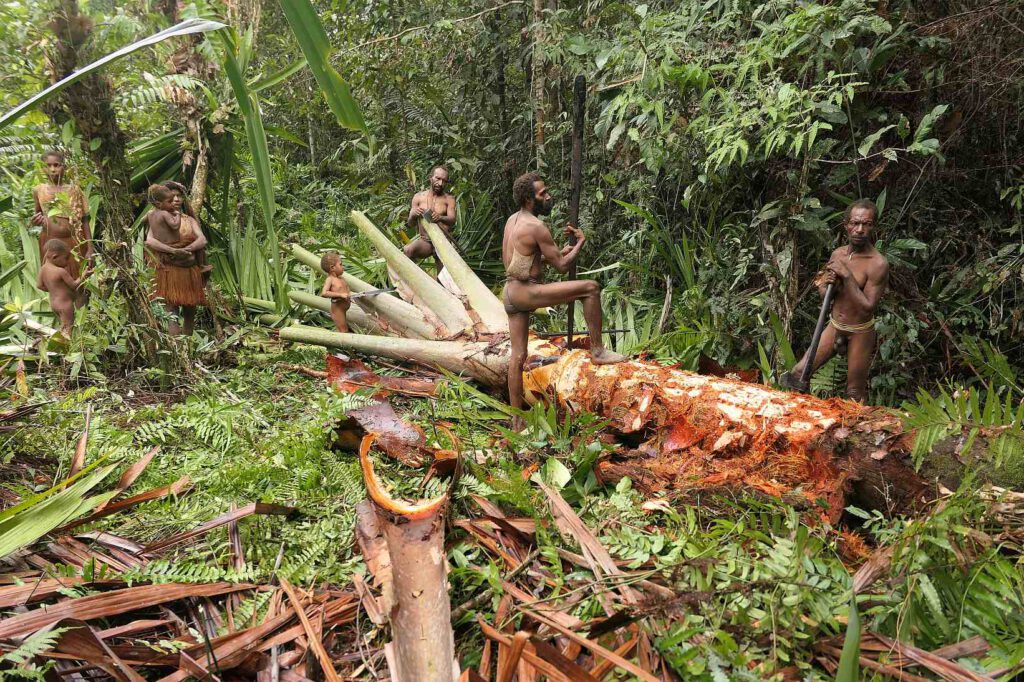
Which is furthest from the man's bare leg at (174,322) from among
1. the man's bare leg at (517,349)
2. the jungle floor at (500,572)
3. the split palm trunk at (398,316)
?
the man's bare leg at (517,349)

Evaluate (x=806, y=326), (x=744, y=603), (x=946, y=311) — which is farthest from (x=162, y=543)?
(x=946, y=311)

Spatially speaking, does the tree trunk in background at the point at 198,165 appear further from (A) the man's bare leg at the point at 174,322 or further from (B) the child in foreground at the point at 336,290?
(B) the child in foreground at the point at 336,290

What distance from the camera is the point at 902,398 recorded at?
398cm

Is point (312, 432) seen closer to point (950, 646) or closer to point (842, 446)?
point (842, 446)

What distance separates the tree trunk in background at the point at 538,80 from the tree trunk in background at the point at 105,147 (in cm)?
369

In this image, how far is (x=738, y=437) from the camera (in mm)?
2787

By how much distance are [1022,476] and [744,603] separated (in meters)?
1.16

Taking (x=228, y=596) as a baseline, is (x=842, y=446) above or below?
below

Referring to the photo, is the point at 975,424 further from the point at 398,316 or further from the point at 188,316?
the point at 188,316

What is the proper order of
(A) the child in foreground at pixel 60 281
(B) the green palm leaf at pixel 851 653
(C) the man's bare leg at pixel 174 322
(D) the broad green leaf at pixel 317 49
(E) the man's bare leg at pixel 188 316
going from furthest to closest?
(E) the man's bare leg at pixel 188 316
(C) the man's bare leg at pixel 174 322
(A) the child in foreground at pixel 60 281
(B) the green palm leaf at pixel 851 653
(D) the broad green leaf at pixel 317 49

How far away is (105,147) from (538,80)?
3.94 m

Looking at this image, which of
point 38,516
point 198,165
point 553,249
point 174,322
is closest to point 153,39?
point 38,516

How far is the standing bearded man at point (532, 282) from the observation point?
11.6 feet

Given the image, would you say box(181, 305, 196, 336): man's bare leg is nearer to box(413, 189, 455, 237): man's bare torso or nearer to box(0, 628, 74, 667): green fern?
box(413, 189, 455, 237): man's bare torso
